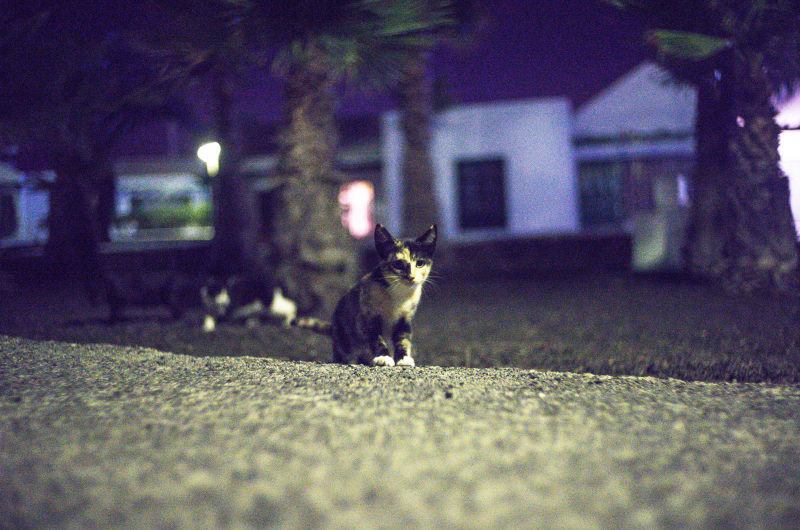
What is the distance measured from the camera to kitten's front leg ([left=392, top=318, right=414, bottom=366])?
3756mm

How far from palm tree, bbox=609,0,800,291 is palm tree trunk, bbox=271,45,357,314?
3917 mm

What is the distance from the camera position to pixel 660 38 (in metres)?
6.23

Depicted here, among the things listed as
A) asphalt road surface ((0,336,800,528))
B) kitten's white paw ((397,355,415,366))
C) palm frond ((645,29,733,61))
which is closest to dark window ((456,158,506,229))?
palm frond ((645,29,733,61))

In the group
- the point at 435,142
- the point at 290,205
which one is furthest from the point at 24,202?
the point at 290,205

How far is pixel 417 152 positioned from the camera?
12.1 metres

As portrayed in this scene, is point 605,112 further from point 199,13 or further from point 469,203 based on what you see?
point 199,13

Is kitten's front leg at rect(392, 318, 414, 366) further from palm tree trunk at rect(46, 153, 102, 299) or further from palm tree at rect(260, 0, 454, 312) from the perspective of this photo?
palm tree trunk at rect(46, 153, 102, 299)

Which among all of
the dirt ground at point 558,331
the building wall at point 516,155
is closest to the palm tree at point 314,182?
the dirt ground at point 558,331

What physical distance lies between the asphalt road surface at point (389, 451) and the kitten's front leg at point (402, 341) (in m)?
0.46

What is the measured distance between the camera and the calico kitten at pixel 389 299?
Result: 12.0ft

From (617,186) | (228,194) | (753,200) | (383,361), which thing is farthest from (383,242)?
(617,186)

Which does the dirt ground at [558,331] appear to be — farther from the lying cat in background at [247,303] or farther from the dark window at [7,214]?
the dark window at [7,214]

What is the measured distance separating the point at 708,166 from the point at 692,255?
49.6 inches

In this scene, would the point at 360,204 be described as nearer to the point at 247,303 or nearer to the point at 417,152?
the point at 417,152
